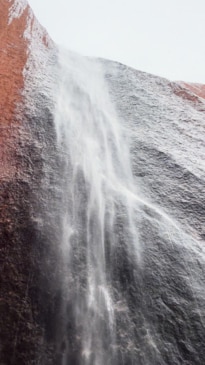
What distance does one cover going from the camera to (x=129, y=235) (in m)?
6.31

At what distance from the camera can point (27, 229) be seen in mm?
5777

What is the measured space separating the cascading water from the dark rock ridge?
0.9 inches

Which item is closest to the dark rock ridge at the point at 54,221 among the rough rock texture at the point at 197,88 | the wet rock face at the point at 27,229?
the wet rock face at the point at 27,229

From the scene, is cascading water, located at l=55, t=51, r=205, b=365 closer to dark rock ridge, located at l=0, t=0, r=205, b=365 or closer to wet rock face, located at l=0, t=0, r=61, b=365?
dark rock ridge, located at l=0, t=0, r=205, b=365

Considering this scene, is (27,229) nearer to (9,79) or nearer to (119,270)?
(119,270)

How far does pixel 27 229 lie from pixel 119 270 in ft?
6.17

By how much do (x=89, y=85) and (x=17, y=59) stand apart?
318 cm

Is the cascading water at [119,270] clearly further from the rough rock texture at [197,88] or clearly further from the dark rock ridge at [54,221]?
the rough rock texture at [197,88]

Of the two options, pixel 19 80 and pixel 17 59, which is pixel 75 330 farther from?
pixel 17 59

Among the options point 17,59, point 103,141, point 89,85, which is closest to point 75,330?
point 103,141

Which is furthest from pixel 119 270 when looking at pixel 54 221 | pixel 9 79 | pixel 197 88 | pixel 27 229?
pixel 197 88

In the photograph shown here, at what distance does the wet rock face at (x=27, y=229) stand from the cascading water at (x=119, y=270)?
0.28 m

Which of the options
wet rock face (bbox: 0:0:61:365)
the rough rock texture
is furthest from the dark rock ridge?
the rough rock texture

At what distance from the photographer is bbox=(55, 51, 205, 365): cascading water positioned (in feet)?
15.7
